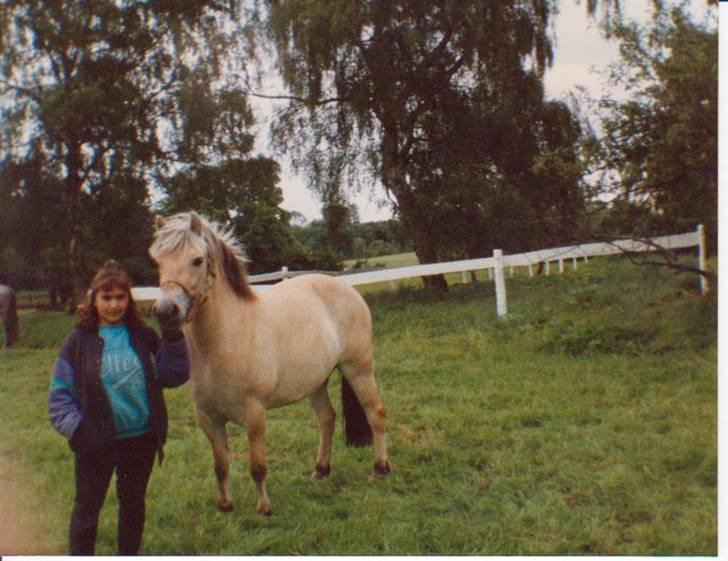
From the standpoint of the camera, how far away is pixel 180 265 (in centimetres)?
212

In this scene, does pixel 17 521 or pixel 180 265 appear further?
pixel 17 521

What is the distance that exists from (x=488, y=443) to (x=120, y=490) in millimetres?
1741

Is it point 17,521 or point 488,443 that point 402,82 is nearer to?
point 488,443

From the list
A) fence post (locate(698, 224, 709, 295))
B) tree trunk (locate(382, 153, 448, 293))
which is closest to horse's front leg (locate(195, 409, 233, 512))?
tree trunk (locate(382, 153, 448, 293))

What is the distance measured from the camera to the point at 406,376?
356 cm

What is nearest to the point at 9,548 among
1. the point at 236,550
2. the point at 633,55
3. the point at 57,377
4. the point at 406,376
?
the point at 236,550

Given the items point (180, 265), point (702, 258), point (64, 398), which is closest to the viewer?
point (64, 398)

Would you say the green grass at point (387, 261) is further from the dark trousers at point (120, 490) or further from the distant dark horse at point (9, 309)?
the distant dark horse at point (9, 309)

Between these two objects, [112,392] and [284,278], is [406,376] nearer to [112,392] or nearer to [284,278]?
[284,278]

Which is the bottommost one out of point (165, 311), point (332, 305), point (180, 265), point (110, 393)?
point (110, 393)

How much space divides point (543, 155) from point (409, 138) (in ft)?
2.46

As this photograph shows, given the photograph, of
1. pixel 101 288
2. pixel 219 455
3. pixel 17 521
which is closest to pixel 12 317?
pixel 17 521

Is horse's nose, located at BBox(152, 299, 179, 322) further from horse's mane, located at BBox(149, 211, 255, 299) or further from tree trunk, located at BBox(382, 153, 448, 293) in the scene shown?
tree trunk, located at BBox(382, 153, 448, 293)

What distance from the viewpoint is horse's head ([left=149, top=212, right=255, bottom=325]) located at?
2043 mm
